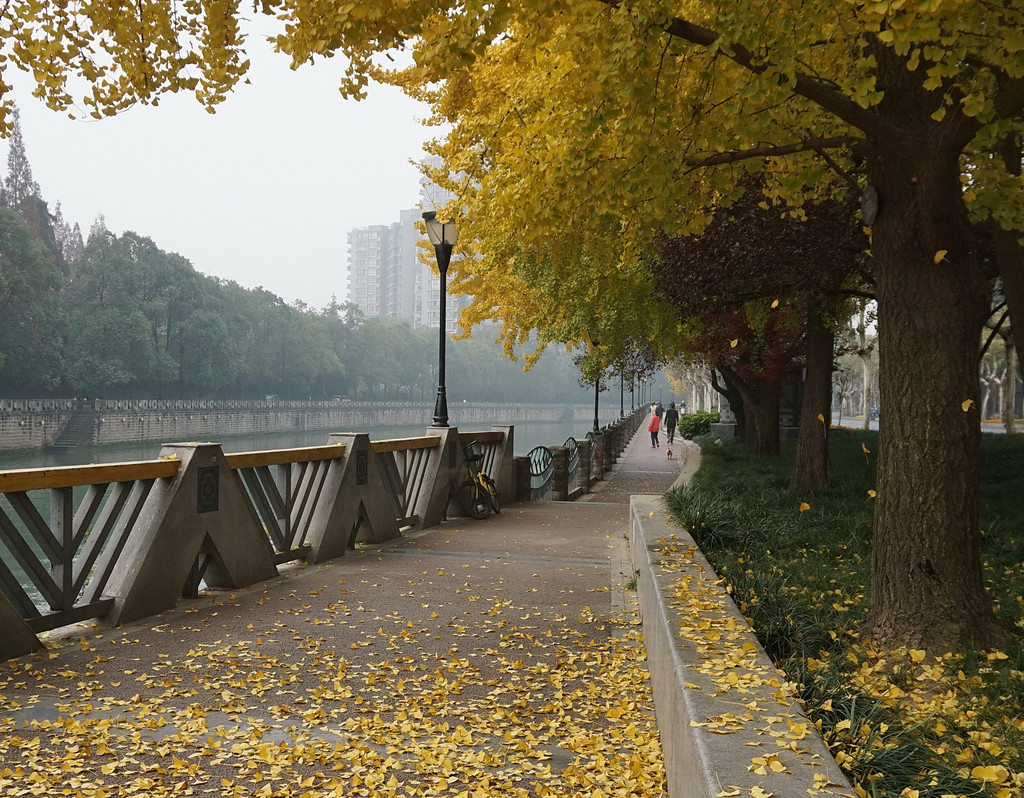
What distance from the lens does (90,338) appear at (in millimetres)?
64000

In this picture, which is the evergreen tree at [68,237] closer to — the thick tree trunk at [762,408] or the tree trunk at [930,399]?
the thick tree trunk at [762,408]

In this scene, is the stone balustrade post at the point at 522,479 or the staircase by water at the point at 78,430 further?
the staircase by water at the point at 78,430

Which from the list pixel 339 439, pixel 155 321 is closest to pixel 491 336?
pixel 155 321

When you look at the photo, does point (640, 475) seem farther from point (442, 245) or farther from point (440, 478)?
point (440, 478)

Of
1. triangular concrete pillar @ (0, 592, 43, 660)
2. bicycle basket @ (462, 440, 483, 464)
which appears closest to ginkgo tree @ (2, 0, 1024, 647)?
triangular concrete pillar @ (0, 592, 43, 660)

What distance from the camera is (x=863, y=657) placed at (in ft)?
17.1

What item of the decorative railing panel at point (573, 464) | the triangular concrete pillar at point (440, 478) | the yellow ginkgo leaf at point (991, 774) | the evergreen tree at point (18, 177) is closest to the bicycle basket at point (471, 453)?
the triangular concrete pillar at point (440, 478)

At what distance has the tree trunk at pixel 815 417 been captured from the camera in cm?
1288

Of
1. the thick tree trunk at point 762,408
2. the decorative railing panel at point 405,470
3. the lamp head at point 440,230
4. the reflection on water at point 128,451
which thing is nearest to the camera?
the decorative railing panel at point 405,470

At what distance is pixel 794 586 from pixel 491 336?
471ft

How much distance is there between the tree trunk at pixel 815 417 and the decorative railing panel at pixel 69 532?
9474 mm

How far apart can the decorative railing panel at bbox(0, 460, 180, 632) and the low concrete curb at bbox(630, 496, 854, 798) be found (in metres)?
3.56

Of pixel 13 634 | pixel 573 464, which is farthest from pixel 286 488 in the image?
pixel 573 464

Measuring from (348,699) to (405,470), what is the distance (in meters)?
6.46
